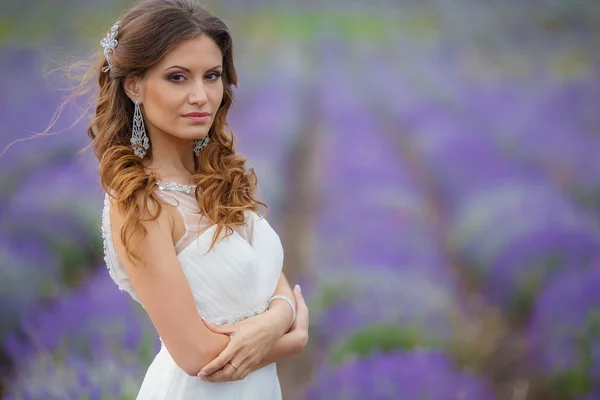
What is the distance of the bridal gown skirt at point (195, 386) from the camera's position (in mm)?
1900

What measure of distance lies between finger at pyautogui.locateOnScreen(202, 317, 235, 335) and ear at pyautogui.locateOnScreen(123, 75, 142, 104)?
61 cm

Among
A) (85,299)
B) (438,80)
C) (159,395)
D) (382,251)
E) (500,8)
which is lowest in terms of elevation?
(85,299)

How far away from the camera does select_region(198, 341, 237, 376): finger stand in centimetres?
174

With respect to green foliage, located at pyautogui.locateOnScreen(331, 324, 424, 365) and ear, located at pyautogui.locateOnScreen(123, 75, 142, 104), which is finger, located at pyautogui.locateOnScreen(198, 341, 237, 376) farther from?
green foliage, located at pyautogui.locateOnScreen(331, 324, 424, 365)

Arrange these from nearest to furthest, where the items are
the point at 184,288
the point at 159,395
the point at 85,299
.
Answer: the point at 184,288 < the point at 159,395 < the point at 85,299

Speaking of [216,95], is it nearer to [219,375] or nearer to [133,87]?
[133,87]

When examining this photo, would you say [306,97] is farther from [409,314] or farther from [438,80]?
[409,314]

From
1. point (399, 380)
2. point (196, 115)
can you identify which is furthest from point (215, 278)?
point (399, 380)

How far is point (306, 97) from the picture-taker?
13.2ft

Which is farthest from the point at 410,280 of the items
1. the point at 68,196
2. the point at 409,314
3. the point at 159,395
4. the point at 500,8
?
the point at 159,395

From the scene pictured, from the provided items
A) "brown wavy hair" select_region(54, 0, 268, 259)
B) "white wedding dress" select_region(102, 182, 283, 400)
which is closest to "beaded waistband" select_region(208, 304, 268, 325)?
"white wedding dress" select_region(102, 182, 283, 400)

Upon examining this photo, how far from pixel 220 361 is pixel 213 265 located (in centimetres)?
25

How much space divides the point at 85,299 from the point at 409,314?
1.76 meters

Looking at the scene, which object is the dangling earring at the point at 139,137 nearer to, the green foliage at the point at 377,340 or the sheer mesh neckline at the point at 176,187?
the sheer mesh neckline at the point at 176,187
